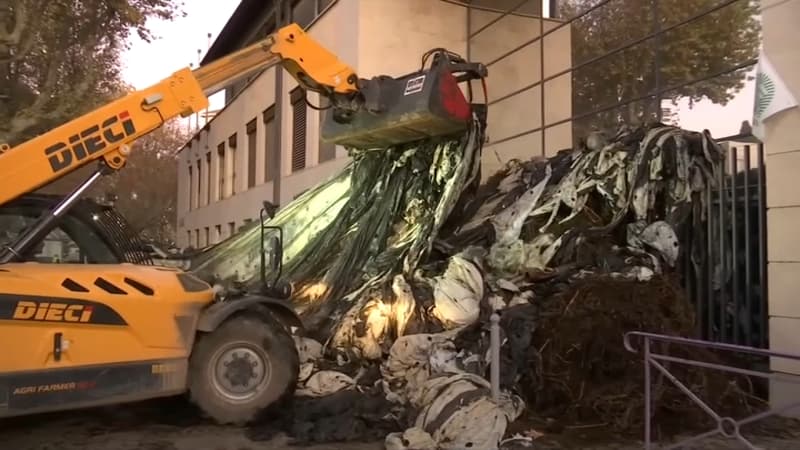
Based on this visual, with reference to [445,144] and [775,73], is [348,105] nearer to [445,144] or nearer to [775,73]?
[445,144]

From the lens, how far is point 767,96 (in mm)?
7301

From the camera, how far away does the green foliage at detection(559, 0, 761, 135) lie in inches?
440

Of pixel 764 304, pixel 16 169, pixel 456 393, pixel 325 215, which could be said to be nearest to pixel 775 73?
pixel 764 304

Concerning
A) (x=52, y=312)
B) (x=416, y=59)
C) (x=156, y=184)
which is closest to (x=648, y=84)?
(x=416, y=59)

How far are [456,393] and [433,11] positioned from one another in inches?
420

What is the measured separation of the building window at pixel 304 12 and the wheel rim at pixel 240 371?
12.9 m

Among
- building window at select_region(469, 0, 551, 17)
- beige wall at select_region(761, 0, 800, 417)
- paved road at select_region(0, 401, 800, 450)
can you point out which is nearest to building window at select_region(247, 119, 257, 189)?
building window at select_region(469, 0, 551, 17)

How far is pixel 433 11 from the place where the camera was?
603 inches

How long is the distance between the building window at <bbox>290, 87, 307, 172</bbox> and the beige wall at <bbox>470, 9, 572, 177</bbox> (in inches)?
190

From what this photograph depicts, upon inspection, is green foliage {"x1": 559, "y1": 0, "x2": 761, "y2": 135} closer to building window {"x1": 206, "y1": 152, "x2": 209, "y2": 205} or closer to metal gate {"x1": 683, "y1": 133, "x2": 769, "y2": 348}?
metal gate {"x1": 683, "y1": 133, "x2": 769, "y2": 348}

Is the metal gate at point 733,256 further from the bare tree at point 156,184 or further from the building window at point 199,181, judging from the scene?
the bare tree at point 156,184

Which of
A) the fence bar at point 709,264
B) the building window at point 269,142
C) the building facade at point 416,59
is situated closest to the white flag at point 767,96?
the fence bar at point 709,264

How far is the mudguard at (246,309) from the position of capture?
6660 mm

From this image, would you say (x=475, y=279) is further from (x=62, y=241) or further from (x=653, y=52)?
(x=653, y=52)
